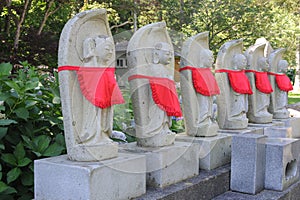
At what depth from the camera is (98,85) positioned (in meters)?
2.45

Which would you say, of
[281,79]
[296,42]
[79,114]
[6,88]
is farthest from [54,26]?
[296,42]

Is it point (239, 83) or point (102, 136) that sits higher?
point (239, 83)

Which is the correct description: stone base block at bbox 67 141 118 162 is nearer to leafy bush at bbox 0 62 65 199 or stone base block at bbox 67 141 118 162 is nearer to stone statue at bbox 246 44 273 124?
leafy bush at bbox 0 62 65 199

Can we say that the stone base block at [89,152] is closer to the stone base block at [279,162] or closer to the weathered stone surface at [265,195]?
the weathered stone surface at [265,195]

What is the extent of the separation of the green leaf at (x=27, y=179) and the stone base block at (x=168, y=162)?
0.69m

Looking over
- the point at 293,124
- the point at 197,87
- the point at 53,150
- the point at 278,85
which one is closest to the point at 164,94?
the point at 197,87

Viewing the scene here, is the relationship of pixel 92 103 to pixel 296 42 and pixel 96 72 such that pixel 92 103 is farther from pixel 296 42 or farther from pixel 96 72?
pixel 296 42

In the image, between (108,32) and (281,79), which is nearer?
(108,32)

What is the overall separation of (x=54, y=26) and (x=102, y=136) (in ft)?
35.3

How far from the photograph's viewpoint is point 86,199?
221cm

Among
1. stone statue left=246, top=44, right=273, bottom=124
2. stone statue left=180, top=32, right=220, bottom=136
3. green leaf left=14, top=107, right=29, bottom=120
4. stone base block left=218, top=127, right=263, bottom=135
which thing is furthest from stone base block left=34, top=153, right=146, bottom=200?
stone statue left=246, top=44, right=273, bottom=124

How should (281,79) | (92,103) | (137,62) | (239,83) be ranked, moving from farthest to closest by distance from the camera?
1. (281,79)
2. (239,83)
3. (137,62)
4. (92,103)

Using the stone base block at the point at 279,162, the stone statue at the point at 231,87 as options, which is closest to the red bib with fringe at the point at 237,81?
the stone statue at the point at 231,87

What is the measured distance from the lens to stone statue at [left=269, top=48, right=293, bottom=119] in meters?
5.19
